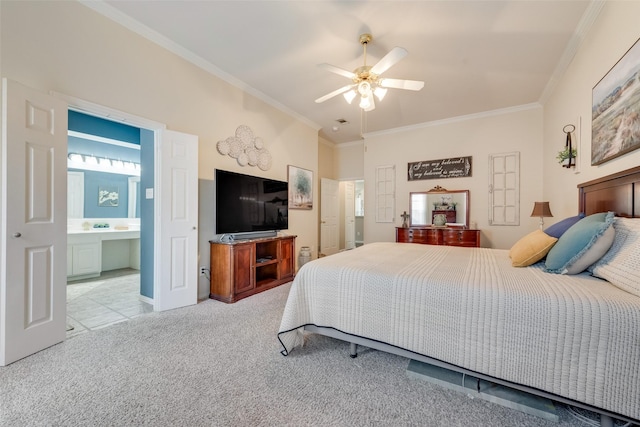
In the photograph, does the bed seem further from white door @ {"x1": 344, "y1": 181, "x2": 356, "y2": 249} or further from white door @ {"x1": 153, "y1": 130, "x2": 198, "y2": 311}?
white door @ {"x1": 344, "y1": 181, "x2": 356, "y2": 249}

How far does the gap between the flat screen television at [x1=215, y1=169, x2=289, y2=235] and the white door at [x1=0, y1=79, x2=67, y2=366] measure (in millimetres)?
1416

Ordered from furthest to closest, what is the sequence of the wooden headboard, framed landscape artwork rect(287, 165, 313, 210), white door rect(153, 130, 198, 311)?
framed landscape artwork rect(287, 165, 313, 210)
white door rect(153, 130, 198, 311)
the wooden headboard

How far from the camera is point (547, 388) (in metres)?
1.24

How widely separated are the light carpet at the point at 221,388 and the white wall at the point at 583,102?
7.32 ft

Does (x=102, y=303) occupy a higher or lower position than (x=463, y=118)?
lower

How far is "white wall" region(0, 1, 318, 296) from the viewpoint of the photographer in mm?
1963

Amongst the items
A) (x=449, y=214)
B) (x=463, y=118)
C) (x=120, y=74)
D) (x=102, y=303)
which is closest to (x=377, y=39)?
(x=120, y=74)

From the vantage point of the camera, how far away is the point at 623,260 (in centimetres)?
135

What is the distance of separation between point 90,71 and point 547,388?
407cm

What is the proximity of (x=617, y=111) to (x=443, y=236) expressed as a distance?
2892mm

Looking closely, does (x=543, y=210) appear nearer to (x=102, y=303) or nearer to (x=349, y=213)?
(x=349, y=213)

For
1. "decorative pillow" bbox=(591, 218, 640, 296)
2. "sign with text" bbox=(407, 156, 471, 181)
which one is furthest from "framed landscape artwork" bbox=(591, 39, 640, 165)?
"sign with text" bbox=(407, 156, 471, 181)

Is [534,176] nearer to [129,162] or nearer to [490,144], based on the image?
[490,144]

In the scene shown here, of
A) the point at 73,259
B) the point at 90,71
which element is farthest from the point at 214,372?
the point at 73,259
